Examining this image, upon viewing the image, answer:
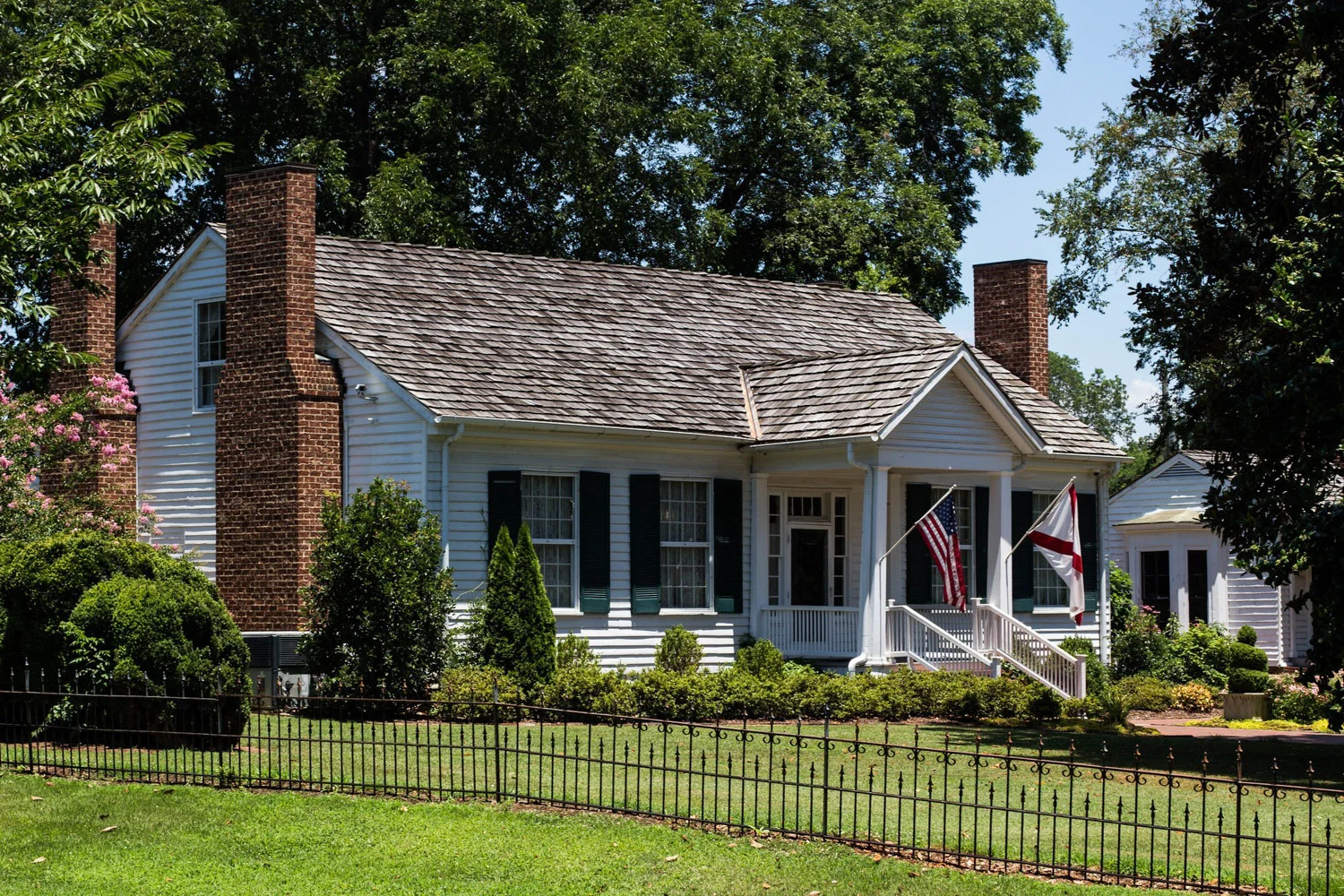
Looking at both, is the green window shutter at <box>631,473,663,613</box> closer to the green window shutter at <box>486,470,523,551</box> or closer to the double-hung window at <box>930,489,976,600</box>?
the green window shutter at <box>486,470,523,551</box>

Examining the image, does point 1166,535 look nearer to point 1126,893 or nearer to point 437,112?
point 437,112

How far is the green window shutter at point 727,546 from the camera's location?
978 inches

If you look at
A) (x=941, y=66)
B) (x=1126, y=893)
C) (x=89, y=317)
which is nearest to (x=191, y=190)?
(x=89, y=317)

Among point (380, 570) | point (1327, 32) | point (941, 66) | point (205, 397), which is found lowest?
point (380, 570)

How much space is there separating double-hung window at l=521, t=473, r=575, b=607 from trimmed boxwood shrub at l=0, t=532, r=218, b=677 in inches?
271

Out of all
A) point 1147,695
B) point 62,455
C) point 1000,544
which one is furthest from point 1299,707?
point 62,455

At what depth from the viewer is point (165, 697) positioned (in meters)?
14.3

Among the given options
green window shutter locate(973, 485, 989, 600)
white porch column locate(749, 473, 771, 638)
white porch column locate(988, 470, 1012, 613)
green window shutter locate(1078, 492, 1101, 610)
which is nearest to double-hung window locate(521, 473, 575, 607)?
white porch column locate(749, 473, 771, 638)

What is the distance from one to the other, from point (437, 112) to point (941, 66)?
14.6m

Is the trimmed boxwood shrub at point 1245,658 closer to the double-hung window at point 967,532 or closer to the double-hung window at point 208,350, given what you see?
the double-hung window at point 967,532

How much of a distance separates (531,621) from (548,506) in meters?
2.48

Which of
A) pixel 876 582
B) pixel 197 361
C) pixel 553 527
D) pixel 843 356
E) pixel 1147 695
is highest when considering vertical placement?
pixel 843 356

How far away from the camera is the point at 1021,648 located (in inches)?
999

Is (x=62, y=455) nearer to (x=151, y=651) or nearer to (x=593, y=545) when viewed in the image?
(x=593, y=545)
